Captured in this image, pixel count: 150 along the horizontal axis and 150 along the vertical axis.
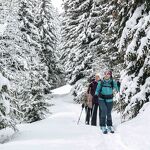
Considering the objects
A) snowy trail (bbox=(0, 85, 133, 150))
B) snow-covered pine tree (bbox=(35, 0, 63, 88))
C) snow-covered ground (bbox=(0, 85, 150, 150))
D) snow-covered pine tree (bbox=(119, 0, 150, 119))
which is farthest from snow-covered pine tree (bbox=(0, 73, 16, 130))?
snow-covered pine tree (bbox=(35, 0, 63, 88))

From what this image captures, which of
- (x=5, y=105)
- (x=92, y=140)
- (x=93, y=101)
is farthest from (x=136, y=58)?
(x=5, y=105)

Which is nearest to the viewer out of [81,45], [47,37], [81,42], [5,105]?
[5,105]

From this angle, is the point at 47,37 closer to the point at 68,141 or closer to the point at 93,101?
the point at 93,101

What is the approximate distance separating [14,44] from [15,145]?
5092 mm

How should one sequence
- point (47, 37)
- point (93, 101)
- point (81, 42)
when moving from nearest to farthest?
1. point (93, 101)
2. point (81, 42)
3. point (47, 37)

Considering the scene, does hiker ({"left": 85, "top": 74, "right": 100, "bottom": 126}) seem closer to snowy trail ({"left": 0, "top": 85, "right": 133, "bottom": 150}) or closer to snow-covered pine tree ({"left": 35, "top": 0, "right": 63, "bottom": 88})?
snowy trail ({"left": 0, "top": 85, "right": 133, "bottom": 150})

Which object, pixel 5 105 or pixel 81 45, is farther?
pixel 81 45

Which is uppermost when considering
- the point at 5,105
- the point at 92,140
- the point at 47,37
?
the point at 47,37

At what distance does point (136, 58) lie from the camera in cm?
1312

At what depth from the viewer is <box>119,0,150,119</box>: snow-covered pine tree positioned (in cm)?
1241

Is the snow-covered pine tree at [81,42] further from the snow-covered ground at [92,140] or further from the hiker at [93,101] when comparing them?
the snow-covered ground at [92,140]

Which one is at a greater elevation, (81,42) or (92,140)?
(81,42)

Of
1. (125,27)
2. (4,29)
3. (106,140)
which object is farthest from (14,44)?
(106,140)

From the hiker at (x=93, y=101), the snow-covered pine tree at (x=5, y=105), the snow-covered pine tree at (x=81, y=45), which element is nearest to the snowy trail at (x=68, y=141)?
the snow-covered pine tree at (x=5, y=105)
